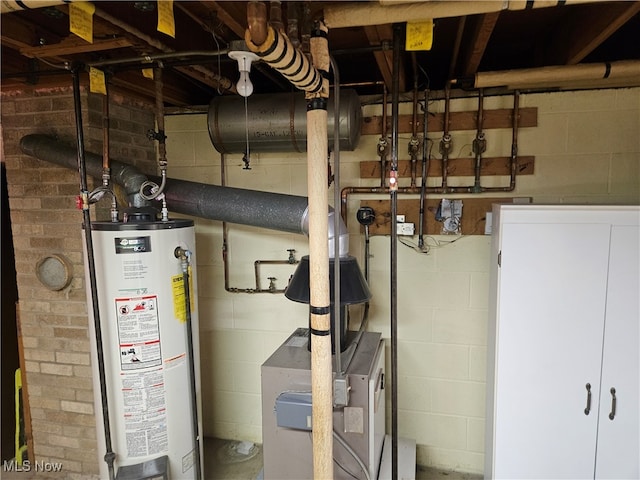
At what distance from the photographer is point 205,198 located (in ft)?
7.19

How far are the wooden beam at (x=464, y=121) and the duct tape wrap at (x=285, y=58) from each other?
1.36 m

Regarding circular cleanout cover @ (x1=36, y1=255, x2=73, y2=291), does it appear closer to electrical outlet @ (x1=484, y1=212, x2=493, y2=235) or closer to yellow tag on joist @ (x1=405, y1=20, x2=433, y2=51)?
yellow tag on joist @ (x1=405, y1=20, x2=433, y2=51)

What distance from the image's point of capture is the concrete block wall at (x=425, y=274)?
220 centimetres

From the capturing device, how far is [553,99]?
222 cm

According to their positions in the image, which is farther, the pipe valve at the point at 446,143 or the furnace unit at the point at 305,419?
the pipe valve at the point at 446,143

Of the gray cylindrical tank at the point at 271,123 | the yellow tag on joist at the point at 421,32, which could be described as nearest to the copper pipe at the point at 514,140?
the gray cylindrical tank at the point at 271,123

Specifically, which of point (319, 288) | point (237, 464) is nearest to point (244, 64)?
point (319, 288)

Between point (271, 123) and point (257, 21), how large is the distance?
59.3 inches

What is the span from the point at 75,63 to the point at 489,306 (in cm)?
254

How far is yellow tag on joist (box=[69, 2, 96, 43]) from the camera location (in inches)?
52.7

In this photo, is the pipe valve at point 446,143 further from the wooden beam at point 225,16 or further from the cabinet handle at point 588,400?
the cabinet handle at point 588,400

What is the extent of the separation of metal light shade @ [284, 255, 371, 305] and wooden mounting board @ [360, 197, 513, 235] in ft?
2.37

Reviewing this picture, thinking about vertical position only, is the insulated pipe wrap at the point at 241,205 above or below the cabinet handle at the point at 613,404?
above

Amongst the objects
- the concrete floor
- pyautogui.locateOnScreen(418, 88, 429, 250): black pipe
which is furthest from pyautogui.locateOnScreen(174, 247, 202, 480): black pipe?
pyautogui.locateOnScreen(418, 88, 429, 250): black pipe
